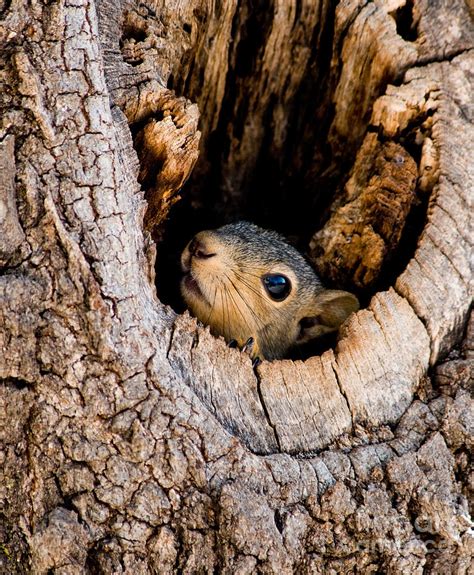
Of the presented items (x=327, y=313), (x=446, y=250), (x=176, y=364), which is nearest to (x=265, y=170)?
(x=327, y=313)

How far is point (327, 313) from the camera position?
2.55 m

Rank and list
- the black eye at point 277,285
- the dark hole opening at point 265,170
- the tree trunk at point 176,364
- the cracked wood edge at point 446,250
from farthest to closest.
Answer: the dark hole opening at point 265,170 → the black eye at point 277,285 → the cracked wood edge at point 446,250 → the tree trunk at point 176,364

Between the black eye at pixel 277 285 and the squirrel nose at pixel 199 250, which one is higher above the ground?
the squirrel nose at pixel 199 250

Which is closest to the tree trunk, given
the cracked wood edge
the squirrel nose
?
the cracked wood edge

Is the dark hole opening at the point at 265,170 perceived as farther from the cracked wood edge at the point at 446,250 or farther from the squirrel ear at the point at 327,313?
the cracked wood edge at the point at 446,250

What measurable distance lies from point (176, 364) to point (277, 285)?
3.05 ft

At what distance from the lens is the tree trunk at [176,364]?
1.52m

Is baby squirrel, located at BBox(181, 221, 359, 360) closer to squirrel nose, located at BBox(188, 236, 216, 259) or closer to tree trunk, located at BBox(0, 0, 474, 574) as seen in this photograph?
squirrel nose, located at BBox(188, 236, 216, 259)

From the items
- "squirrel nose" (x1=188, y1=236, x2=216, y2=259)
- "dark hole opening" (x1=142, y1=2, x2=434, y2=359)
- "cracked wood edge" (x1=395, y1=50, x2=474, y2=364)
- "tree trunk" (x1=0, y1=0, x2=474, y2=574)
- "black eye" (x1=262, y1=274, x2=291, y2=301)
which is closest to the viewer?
"tree trunk" (x1=0, y1=0, x2=474, y2=574)

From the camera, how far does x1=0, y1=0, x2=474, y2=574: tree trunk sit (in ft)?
4.99

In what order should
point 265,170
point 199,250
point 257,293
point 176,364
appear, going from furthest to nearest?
point 265,170, point 257,293, point 199,250, point 176,364

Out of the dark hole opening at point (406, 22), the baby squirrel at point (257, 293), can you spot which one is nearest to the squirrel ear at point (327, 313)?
the baby squirrel at point (257, 293)

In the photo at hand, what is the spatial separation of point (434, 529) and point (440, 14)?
177cm

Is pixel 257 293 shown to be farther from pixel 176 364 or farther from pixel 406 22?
pixel 406 22
